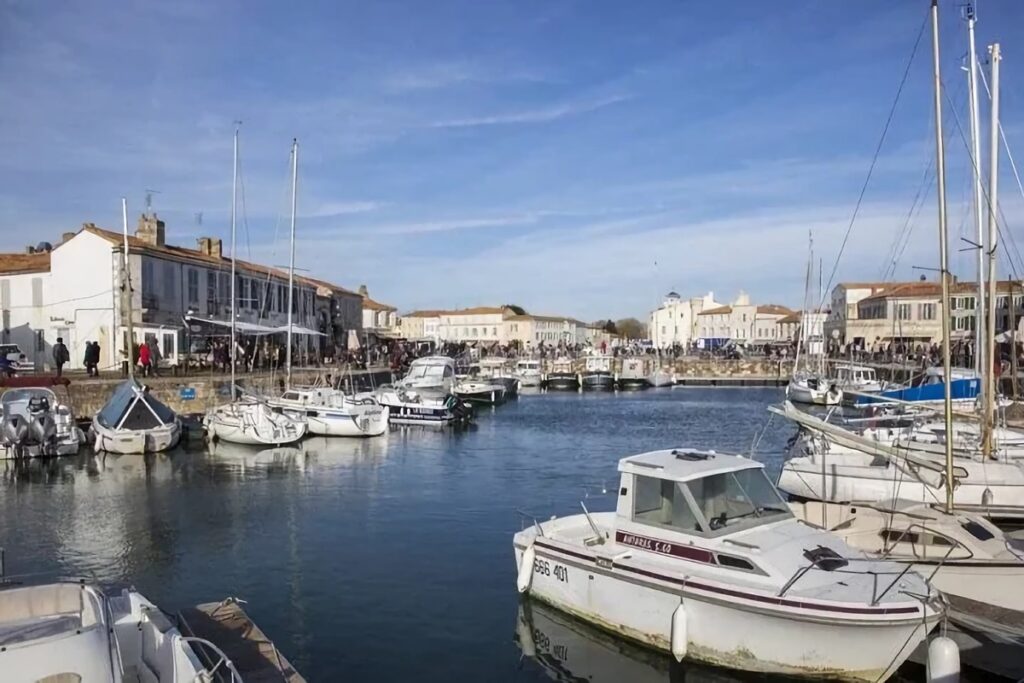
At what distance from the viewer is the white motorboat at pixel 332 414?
127 feet

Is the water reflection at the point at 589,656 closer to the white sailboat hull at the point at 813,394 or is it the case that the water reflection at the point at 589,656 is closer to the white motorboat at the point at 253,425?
the white motorboat at the point at 253,425

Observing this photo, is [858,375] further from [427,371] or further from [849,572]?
[849,572]

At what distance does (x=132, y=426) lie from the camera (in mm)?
33250

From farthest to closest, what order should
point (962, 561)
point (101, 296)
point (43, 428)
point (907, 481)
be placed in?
point (101, 296) < point (43, 428) < point (907, 481) < point (962, 561)

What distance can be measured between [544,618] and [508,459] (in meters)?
19.3

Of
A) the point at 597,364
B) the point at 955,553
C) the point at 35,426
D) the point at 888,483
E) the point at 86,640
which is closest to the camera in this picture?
the point at 86,640

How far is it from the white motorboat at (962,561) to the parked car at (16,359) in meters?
40.7

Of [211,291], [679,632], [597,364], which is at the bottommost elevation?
[679,632]

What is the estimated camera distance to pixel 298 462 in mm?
31734

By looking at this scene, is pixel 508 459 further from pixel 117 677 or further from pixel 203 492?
pixel 117 677

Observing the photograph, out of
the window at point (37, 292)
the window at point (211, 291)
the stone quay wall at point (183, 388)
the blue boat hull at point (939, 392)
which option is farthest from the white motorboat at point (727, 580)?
the window at point (211, 291)

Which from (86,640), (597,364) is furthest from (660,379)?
(86,640)

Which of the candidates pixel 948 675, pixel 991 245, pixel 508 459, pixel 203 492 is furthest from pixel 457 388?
pixel 948 675

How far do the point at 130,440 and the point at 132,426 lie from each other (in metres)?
0.75
